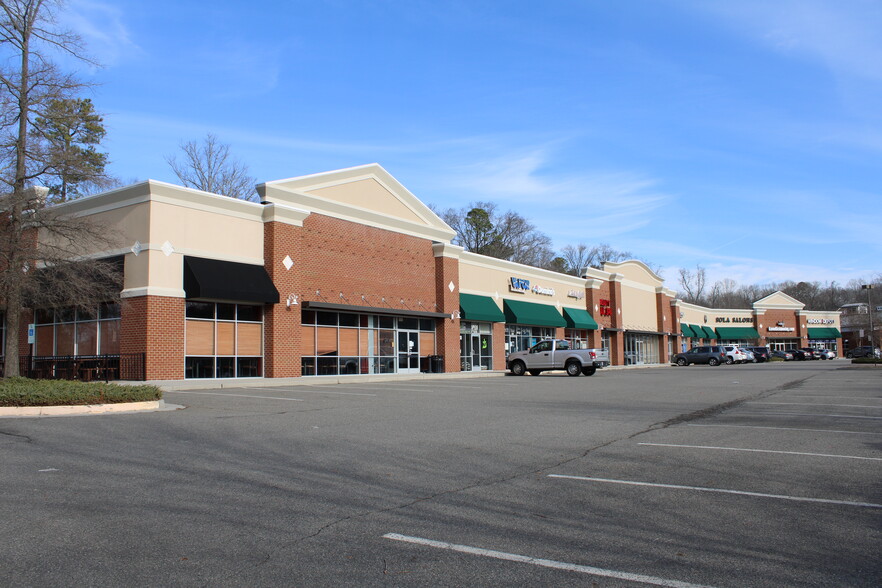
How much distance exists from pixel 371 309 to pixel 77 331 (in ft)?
37.8

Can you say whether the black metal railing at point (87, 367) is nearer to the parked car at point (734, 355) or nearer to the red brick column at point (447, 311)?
the red brick column at point (447, 311)

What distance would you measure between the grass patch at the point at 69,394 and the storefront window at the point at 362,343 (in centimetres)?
1234

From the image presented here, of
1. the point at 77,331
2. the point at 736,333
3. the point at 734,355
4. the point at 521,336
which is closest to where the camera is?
the point at 77,331

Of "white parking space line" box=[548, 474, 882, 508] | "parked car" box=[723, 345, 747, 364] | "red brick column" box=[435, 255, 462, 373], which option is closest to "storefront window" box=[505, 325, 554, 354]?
"red brick column" box=[435, 255, 462, 373]

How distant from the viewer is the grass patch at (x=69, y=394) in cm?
1393

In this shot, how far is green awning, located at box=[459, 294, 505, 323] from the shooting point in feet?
123

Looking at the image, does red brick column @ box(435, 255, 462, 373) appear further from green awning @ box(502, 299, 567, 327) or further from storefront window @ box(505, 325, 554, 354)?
storefront window @ box(505, 325, 554, 354)

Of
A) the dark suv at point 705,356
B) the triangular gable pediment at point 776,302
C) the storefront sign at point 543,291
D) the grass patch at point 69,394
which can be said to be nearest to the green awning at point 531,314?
the storefront sign at point 543,291

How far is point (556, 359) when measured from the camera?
34562mm

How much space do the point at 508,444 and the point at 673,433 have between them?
3085 mm

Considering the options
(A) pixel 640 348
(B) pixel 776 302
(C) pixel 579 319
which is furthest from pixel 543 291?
(B) pixel 776 302

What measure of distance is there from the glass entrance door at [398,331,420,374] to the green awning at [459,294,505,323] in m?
3.89

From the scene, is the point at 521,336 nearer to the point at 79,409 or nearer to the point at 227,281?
the point at 227,281

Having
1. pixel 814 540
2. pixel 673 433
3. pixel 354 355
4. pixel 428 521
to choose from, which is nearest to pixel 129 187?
pixel 354 355
